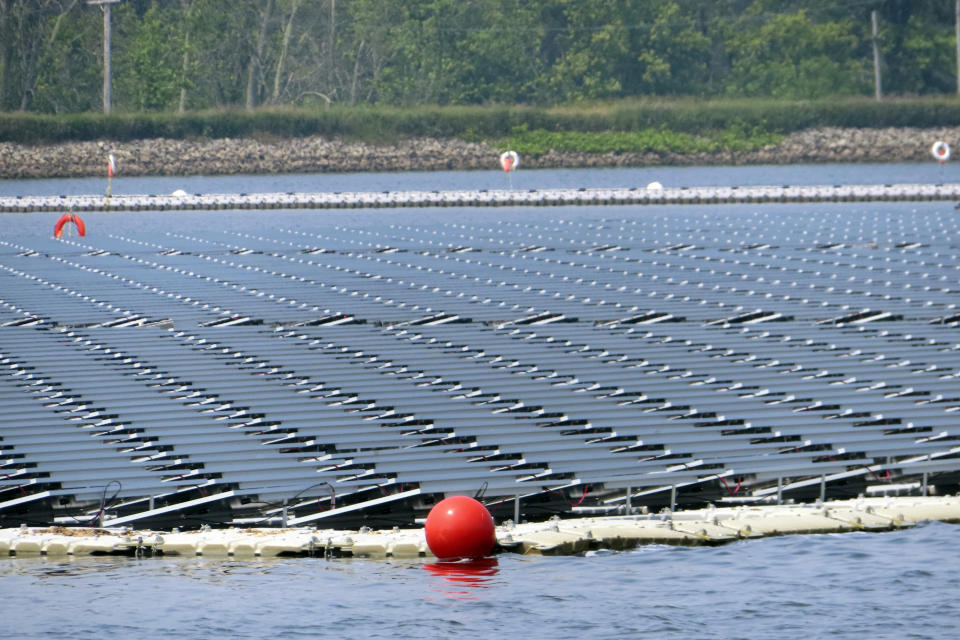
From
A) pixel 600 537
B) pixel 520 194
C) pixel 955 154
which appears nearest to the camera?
pixel 600 537

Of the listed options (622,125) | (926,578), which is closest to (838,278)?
(926,578)

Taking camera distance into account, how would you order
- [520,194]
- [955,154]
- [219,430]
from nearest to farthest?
[219,430], [520,194], [955,154]

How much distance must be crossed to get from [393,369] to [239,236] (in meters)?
38.2

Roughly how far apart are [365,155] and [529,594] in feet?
371

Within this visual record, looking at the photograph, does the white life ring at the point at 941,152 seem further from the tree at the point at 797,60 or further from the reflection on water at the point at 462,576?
the reflection on water at the point at 462,576

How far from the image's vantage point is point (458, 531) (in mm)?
21953

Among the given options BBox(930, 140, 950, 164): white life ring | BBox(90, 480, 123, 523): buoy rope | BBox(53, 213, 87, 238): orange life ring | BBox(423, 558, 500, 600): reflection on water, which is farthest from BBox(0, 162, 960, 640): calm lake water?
BBox(930, 140, 950, 164): white life ring

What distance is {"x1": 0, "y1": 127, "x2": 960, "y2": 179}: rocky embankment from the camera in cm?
12638

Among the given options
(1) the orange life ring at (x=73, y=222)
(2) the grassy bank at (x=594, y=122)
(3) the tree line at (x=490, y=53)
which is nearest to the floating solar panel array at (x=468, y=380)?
(1) the orange life ring at (x=73, y=222)

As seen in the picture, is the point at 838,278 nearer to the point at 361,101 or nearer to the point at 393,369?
the point at 393,369

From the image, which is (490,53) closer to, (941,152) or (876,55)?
(876,55)

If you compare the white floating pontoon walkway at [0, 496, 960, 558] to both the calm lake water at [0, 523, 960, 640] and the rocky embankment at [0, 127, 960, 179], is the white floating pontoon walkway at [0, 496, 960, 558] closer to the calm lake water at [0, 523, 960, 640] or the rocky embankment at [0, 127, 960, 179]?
the calm lake water at [0, 523, 960, 640]

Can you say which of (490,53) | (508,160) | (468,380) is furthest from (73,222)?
(490,53)

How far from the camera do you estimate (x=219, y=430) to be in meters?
28.8
